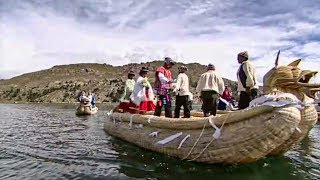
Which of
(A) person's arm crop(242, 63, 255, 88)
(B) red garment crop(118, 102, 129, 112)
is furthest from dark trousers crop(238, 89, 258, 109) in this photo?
(B) red garment crop(118, 102, 129, 112)

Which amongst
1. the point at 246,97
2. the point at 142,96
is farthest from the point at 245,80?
the point at 142,96

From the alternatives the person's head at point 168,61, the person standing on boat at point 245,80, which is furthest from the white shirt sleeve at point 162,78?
the person standing on boat at point 245,80

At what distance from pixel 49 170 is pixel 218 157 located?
4.44 metres

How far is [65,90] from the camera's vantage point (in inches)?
4441

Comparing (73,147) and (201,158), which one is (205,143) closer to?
(201,158)

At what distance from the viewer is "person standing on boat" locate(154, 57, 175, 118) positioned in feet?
40.9

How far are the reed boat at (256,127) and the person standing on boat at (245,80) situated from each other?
119 centimetres

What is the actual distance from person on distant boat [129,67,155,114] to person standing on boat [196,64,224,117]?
2.53 m

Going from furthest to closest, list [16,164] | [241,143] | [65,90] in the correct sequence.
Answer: [65,90] < [16,164] < [241,143]

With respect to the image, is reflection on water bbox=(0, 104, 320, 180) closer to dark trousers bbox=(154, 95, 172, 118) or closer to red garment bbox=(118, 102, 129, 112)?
dark trousers bbox=(154, 95, 172, 118)

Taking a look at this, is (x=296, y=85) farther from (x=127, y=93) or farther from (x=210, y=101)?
(x=127, y=93)

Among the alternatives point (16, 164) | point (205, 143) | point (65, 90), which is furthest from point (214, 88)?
point (65, 90)

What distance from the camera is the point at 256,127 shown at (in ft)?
27.8

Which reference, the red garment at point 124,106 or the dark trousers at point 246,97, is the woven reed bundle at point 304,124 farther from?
the red garment at point 124,106
